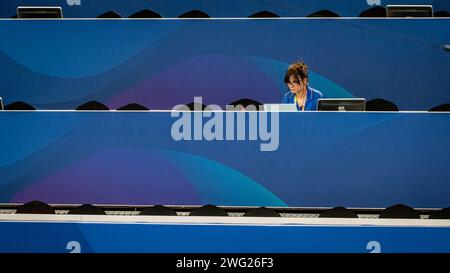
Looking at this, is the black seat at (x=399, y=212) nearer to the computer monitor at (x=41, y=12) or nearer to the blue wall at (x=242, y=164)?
the blue wall at (x=242, y=164)

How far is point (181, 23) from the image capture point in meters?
7.30

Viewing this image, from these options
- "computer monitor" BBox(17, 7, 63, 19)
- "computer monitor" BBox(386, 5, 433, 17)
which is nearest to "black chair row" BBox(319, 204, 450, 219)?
"computer monitor" BBox(386, 5, 433, 17)

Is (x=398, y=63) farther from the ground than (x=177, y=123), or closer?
farther from the ground

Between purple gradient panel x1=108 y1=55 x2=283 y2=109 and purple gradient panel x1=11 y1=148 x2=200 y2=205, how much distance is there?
1.33m

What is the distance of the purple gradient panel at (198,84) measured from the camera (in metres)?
7.27

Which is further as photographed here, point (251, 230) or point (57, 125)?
point (57, 125)

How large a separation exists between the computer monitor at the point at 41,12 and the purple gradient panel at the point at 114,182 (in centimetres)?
205

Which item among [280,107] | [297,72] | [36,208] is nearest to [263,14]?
[297,72]

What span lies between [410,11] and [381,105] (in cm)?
136

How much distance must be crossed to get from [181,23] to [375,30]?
5.90 feet
